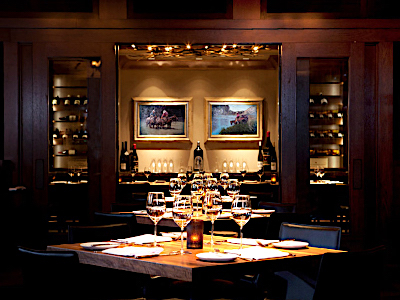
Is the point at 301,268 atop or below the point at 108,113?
below

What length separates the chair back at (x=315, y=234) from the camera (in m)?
2.97

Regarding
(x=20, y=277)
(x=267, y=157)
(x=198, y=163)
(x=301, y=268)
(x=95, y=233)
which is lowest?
(x=20, y=277)

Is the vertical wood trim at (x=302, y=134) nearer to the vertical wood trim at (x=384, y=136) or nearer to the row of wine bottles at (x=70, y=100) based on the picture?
the vertical wood trim at (x=384, y=136)

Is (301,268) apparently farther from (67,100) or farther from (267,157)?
(267,157)

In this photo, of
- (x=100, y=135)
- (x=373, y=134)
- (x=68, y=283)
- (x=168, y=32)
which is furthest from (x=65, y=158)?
(x=68, y=283)

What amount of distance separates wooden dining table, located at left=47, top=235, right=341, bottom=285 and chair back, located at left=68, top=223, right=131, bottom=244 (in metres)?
0.51

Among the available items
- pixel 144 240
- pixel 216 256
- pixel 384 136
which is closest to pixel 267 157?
pixel 384 136

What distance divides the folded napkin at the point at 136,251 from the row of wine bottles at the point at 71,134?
420cm

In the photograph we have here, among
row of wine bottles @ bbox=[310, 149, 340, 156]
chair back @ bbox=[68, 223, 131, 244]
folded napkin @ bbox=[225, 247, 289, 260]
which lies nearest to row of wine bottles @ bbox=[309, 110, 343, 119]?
row of wine bottles @ bbox=[310, 149, 340, 156]

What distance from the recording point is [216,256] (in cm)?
224

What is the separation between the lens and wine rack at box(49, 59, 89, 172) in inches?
253

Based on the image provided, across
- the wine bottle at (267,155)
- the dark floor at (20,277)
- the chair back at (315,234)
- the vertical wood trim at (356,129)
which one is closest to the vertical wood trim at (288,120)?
the vertical wood trim at (356,129)

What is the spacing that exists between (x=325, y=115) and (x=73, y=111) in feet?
10.5

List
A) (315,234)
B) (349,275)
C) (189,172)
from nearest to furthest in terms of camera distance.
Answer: (349,275) < (315,234) < (189,172)
